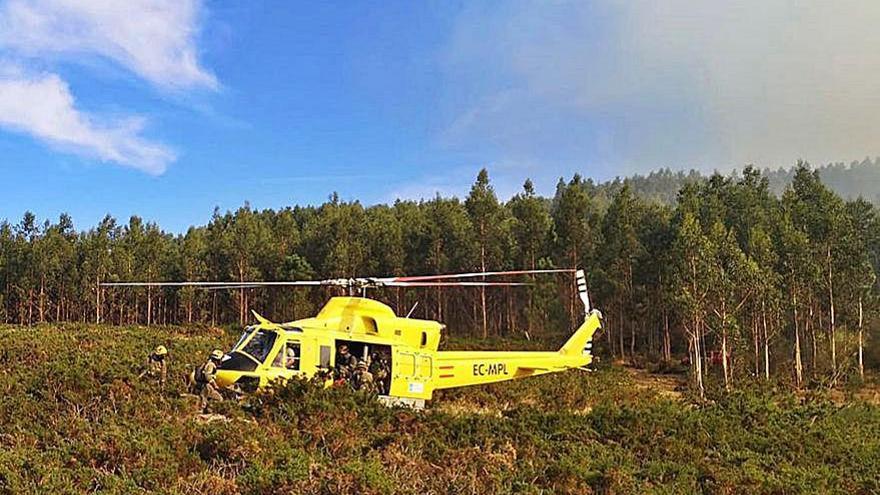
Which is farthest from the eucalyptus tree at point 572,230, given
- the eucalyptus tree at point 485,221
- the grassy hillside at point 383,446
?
the grassy hillside at point 383,446

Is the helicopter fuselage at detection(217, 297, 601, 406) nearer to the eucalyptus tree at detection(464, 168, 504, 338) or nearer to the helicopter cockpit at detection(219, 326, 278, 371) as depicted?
the helicopter cockpit at detection(219, 326, 278, 371)

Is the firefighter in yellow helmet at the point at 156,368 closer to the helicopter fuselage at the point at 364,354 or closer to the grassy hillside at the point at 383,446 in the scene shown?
the grassy hillside at the point at 383,446

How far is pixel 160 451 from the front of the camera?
8.45m

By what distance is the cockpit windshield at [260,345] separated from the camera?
39.1 feet

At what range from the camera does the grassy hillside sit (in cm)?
786

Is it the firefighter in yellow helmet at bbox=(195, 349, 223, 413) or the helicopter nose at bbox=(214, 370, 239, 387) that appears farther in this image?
the helicopter nose at bbox=(214, 370, 239, 387)

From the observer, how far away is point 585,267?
42.2m

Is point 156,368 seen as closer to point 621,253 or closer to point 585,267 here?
point 621,253

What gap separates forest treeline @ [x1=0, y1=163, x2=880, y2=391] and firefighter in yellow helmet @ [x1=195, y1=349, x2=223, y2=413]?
57.7ft

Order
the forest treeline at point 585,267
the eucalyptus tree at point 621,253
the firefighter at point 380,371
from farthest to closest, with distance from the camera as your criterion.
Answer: the eucalyptus tree at point 621,253, the forest treeline at point 585,267, the firefighter at point 380,371

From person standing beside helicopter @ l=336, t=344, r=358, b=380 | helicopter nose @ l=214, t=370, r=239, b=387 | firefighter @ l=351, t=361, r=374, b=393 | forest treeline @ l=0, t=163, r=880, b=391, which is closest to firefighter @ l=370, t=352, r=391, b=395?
firefighter @ l=351, t=361, r=374, b=393

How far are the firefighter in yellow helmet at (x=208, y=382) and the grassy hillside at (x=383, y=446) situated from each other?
0.32 m

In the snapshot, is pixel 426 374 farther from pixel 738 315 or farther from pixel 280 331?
pixel 738 315

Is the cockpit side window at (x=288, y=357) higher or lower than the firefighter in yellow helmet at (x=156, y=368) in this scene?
higher
